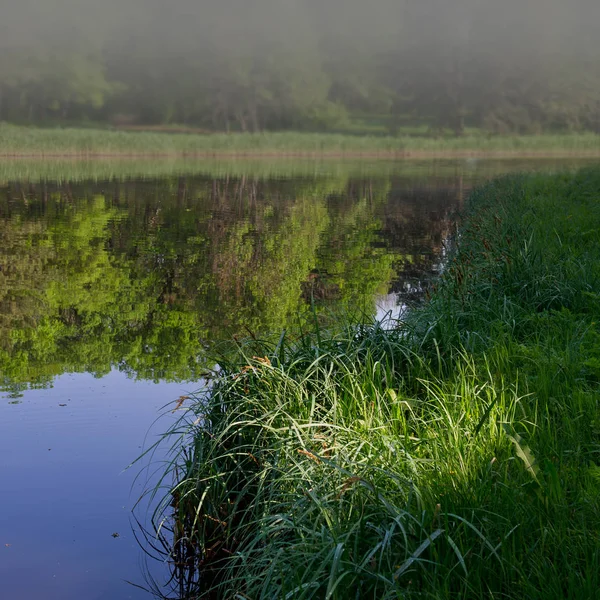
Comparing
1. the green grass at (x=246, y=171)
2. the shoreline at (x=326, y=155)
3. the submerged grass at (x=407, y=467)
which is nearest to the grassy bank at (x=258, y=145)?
the shoreline at (x=326, y=155)

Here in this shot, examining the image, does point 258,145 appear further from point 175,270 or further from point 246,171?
point 175,270

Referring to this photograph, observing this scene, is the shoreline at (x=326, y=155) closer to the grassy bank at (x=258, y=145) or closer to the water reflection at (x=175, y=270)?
the grassy bank at (x=258, y=145)

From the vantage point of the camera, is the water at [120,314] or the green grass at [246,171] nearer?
the water at [120,314]

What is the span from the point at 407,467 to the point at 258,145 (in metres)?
110

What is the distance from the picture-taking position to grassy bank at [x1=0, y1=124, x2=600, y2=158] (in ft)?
291

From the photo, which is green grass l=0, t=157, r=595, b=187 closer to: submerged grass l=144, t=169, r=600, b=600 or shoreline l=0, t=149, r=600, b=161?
shoreline l=0, t=149, r=600, b=161

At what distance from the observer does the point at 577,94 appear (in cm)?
14375

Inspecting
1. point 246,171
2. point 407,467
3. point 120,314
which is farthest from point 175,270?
point 246,171

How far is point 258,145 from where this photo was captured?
11231 cm

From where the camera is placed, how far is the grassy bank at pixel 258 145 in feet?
291

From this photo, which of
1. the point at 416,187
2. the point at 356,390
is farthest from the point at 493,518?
the point at 416,187

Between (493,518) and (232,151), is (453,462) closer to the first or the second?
(493,518)

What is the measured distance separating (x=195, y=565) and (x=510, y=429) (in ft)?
6.71

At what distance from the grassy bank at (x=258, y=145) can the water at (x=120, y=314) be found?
2376 inches
